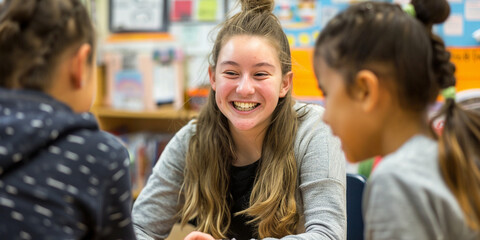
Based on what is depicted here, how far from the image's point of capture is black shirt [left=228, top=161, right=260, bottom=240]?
4.42ft

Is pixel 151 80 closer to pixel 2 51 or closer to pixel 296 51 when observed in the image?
pixel 296 51

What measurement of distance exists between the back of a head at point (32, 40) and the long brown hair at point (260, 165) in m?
0.63

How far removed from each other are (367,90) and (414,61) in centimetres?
9

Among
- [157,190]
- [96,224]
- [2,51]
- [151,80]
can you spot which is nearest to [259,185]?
[157,190]

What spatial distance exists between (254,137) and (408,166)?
704mm

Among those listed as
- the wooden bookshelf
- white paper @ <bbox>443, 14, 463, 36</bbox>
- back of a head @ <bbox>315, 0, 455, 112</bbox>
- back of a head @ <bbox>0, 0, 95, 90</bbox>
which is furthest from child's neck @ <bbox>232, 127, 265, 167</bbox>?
the wooden bookshelf

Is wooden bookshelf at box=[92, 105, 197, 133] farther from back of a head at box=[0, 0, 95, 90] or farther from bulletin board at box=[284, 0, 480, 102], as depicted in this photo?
back of a head at box=[0, 0, 95, 90]

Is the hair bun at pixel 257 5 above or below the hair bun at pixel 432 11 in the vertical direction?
below

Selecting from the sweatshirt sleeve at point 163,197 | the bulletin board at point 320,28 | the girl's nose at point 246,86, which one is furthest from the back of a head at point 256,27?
the bulletin board at point 320,28

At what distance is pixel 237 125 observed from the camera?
1.32 metres

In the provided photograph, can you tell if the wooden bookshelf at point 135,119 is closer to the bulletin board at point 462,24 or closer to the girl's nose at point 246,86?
the bulletin board at point 462,24

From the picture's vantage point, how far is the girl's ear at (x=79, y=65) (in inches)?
32.1

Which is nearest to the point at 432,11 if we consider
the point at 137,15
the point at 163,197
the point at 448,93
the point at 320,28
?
the point at 448,93

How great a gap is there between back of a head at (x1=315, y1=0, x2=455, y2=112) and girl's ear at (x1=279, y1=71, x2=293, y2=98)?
20.5 inches
